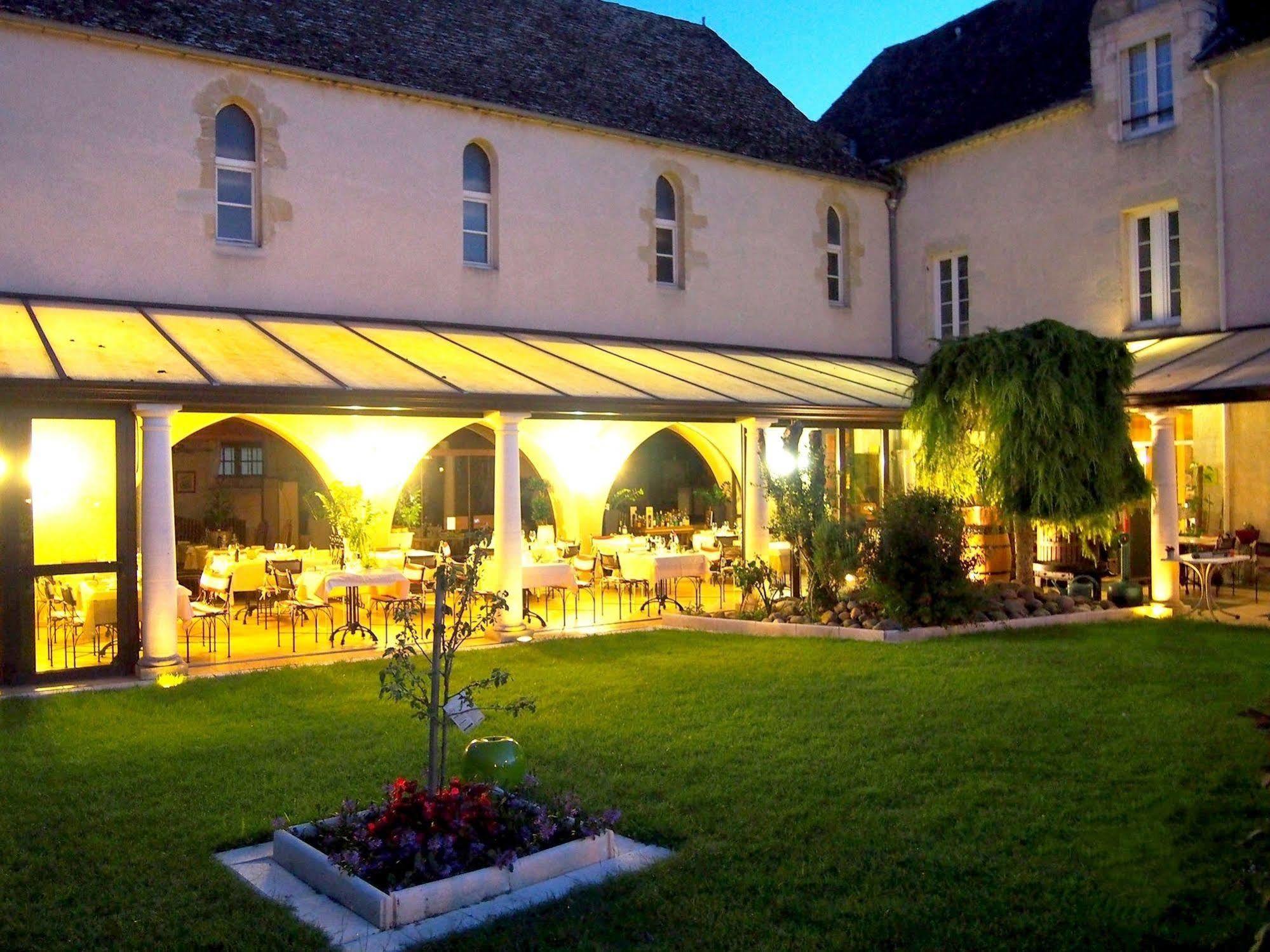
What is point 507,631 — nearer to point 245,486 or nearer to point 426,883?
point 426,883

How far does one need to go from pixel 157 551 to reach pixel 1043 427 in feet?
28.3

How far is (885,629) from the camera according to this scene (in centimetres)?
1071

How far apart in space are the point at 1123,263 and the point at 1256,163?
2053 millimetres

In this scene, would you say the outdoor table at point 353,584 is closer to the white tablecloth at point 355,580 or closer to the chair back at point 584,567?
the white tablecloth at point 355,580

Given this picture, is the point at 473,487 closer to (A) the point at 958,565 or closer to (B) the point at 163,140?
(B) the point at 163,140

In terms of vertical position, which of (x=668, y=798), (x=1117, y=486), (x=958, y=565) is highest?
(x=1117, y=486)

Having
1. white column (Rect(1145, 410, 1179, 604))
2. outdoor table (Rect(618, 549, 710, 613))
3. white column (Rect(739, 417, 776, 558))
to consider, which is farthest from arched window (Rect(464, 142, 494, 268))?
white column (Rect(1145, 410, 1179, 604))

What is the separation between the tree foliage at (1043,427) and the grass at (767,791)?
2671mm

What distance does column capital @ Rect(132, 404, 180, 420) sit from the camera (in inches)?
362

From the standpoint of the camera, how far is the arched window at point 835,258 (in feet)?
59.0

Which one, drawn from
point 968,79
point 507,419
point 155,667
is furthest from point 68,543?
point 968,79

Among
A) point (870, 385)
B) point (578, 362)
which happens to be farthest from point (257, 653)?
point (870, 385)

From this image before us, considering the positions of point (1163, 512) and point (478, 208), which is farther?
point (478, 208)

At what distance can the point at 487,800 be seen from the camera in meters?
4.89
